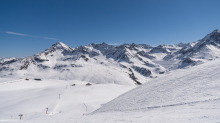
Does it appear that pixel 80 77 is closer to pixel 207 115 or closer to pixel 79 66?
pixel 79 66

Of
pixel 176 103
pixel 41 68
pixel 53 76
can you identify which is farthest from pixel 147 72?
pixel 176 103

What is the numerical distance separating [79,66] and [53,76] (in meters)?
31.0

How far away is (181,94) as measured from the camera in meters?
9.98

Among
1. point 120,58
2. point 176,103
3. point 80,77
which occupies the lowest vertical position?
point 176,103

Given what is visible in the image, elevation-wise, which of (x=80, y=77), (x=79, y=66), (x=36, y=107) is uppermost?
(x=79, y=66)

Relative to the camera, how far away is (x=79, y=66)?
12900 centimetres

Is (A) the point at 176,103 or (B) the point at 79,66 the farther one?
(B) the point at 79,66

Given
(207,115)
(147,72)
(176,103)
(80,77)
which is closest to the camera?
(207,115)

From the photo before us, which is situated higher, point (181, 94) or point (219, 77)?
point (219, 77)

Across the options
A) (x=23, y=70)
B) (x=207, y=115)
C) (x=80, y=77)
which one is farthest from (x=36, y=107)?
(x=23, y=70)

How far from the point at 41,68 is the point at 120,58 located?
127 m

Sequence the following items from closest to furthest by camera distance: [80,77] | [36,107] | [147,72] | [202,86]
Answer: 1. [202,86]
2. [36,107]
3. [80,77]
4. [147,72]

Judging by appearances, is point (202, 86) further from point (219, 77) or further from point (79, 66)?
point (79, 66)

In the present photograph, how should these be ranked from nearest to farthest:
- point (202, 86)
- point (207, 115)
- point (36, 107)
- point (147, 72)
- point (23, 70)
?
1. point (207, 115)
2. point (202, 86)
3. point (36, 107)
4. point (23, 70)
5. point (147, 72)
